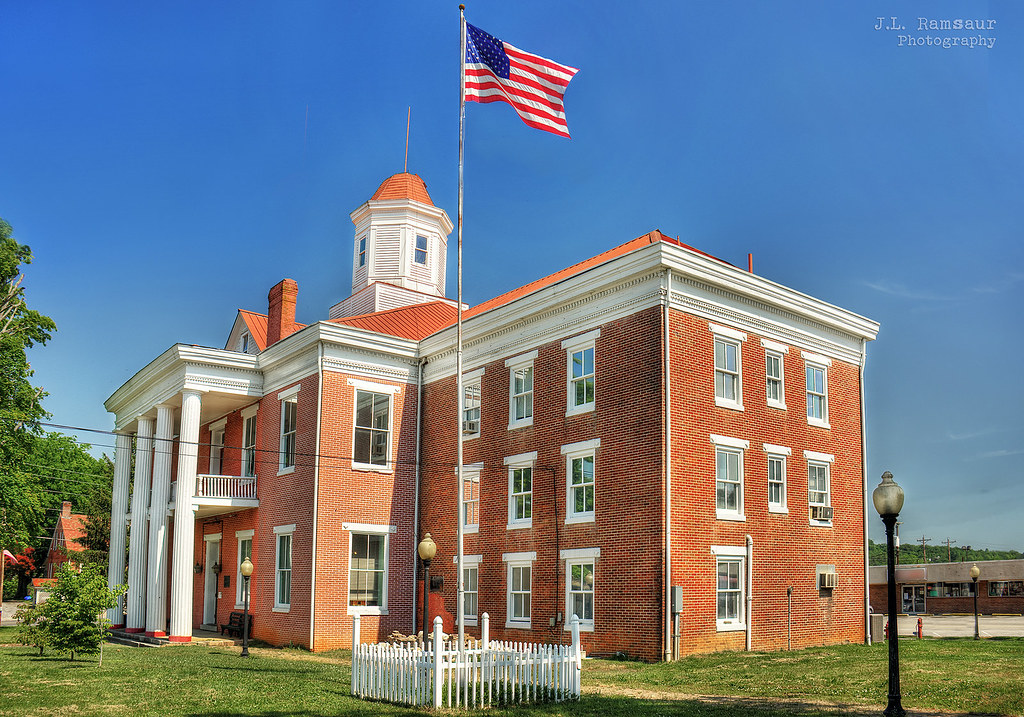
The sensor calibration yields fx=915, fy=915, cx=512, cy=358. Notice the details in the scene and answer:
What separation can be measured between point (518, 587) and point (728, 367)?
334 inches

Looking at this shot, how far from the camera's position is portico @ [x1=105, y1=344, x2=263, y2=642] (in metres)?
30.3

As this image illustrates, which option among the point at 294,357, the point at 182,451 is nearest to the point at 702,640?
the point at 294,357

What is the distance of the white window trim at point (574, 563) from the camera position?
23.1 meters

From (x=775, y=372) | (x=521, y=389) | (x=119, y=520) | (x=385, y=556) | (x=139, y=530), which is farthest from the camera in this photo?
(x=119, y=520)

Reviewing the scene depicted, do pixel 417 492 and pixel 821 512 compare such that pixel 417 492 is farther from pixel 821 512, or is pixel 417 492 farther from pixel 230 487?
pixel 821 512

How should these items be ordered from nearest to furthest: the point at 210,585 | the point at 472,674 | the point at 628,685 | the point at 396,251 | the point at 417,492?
the point at 472,674, the point at 628,685, the point at 417,492, the point at 210,585, the point at 396,251

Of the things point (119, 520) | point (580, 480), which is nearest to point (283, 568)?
point (580, 480)

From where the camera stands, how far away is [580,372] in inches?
984

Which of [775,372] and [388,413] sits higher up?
[775,372]

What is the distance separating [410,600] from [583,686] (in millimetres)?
13008

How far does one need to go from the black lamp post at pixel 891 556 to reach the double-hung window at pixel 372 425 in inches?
741

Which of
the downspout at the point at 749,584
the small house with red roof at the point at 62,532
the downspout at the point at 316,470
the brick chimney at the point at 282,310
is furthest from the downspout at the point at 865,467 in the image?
the small house with red roof at the point at 62,532

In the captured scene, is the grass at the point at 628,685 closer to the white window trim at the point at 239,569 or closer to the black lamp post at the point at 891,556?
the black lamp post at the point at 891,556

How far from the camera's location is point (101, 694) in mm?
16453
